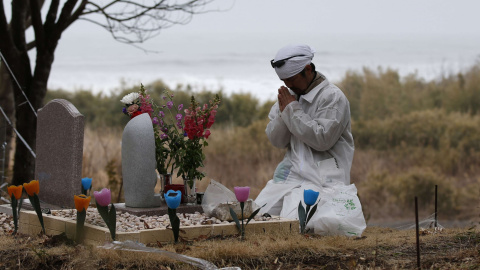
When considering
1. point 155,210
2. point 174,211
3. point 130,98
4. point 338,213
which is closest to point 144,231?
point 174,211

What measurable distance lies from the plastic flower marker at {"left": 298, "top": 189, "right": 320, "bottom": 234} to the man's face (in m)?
1.24

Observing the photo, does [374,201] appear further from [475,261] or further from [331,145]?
[475,261]

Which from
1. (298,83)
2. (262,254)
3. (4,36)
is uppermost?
(4,36)

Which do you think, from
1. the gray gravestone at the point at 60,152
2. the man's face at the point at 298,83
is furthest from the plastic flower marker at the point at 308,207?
the gray gravestone at the point at 60,152

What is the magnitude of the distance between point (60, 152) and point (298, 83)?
93.3 inches

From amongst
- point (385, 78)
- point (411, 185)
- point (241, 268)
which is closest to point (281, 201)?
point (241, 268)

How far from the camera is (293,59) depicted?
259 inches

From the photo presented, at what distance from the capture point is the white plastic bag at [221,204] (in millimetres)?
6000

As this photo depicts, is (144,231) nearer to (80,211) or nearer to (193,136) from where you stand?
(80,211)

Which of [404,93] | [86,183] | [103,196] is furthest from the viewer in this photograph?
[404,93]

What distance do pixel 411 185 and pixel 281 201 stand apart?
421 inches

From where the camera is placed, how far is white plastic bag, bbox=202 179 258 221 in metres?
6.00

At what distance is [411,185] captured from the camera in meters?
16.9

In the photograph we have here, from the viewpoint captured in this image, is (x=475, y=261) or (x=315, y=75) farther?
(x=315, y=75)
